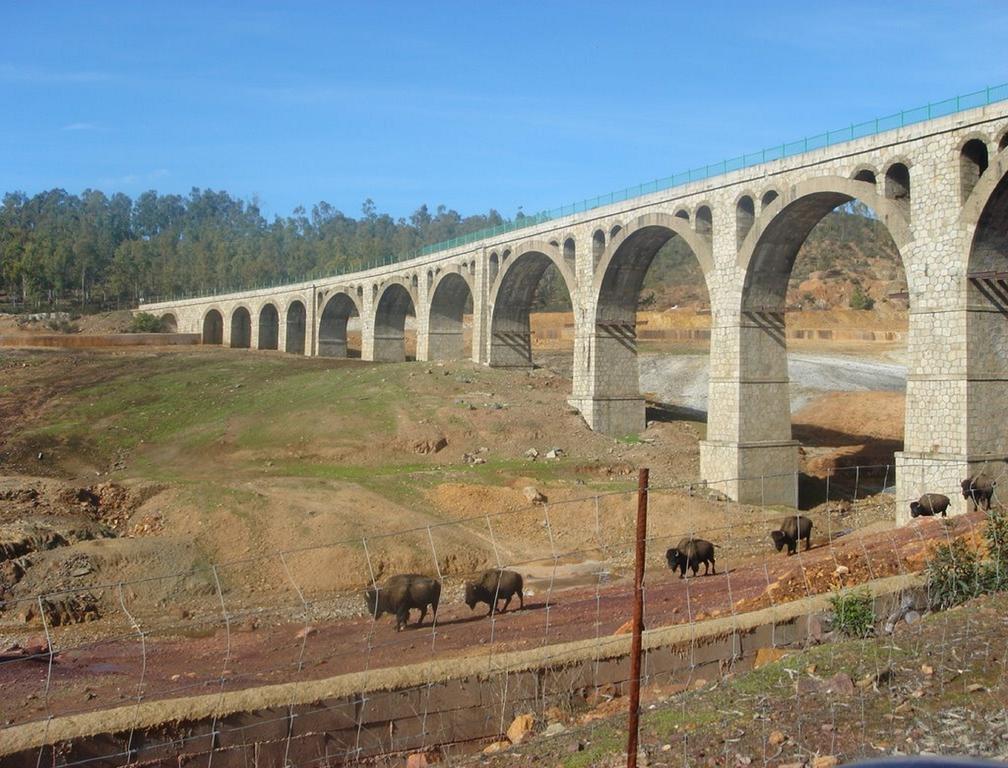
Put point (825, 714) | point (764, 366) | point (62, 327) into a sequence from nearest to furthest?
point (825, 714)
point (764, 366)
point (62, 327)

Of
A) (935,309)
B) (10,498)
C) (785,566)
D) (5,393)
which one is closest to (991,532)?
(785,566)

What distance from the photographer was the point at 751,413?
3734cm

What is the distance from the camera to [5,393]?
53.3 metres

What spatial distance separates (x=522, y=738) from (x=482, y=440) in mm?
29528

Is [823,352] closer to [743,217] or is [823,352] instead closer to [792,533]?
[743,217]

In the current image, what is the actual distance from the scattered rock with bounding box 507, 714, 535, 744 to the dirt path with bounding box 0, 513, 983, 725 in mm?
3688

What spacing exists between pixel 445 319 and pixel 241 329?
44.3m

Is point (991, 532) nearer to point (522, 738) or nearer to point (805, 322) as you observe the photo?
point (522, 738)

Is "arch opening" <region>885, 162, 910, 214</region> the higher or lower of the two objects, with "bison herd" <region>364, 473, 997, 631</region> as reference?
higher

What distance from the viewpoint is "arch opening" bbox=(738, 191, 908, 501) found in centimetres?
3712

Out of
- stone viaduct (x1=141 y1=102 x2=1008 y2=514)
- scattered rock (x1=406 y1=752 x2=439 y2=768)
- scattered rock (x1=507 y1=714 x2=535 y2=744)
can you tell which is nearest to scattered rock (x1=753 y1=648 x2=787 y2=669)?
scattered rock (x1=507 y1=714 x2=535 y2=744)

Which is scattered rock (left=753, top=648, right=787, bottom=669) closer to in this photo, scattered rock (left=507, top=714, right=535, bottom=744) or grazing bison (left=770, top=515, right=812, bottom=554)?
scattered rock (left=507, top=714, right=535, bottom=744)

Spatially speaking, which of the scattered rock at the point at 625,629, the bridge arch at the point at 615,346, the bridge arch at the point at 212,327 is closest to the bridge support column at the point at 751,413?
the bridge arch at the point at 615,346

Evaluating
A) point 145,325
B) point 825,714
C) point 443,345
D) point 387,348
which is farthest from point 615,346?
point 145,325
